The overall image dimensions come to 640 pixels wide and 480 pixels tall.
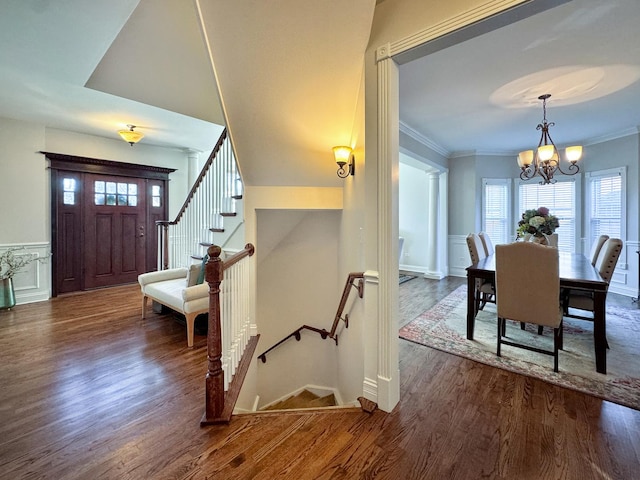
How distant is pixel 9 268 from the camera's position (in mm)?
4113

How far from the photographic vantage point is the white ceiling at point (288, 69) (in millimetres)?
1940

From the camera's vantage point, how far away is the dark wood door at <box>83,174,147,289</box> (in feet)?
16.5

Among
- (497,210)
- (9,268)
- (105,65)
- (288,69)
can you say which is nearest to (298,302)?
(288,69)

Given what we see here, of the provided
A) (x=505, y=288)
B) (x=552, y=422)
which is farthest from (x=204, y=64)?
(x=552, y=422)

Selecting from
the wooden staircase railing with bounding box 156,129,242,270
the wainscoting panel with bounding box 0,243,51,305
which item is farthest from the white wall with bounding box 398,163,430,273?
the wainscoting panel with bounding box 0,243,51,305

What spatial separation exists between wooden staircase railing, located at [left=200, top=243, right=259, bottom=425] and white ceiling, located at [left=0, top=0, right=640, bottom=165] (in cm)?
125

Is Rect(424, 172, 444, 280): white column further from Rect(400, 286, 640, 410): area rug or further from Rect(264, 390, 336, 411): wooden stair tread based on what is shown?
Rect(264, 390, 336, 411): wooden stair tread

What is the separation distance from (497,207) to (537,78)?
3567 millimetres

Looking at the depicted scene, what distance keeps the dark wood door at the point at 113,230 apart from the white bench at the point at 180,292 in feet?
7.19

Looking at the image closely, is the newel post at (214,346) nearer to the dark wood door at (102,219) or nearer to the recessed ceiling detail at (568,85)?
the recessed ceiling detail at (568,85)

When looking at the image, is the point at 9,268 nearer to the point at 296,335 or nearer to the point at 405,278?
the point at 296,335

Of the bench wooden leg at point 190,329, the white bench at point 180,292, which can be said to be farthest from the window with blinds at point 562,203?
the bench wooden leg at point 190,329

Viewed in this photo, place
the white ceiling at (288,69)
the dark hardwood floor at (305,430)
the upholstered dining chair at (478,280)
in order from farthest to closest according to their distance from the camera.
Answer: the upholstered dining chair at (478,280)
the white ceiling at (288,69)
the dark hardwood floor at (305,430)

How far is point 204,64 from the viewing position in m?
3.00
